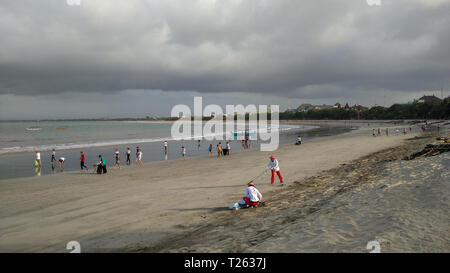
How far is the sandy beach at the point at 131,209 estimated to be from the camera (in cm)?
712

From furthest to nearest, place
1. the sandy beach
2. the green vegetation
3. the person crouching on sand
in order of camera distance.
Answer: the green vegetation, the person crouching on sand, the sandy beach

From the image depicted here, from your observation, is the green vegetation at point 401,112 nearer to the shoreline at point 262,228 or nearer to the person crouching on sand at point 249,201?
the shoreline at point 262,228

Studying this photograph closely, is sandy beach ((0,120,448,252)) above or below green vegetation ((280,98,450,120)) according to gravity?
below

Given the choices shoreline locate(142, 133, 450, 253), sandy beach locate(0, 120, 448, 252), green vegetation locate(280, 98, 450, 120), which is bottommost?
sandy beach locate(0, 120, 448, 252)

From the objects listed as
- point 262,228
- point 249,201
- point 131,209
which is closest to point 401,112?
point 249,201

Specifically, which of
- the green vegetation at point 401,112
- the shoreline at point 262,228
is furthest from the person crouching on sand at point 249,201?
the green vegetation at point 401,112

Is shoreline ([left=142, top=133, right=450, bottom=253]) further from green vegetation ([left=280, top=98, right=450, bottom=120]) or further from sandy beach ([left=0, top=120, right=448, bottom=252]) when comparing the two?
green vegetation ([left=280, top=98, right=450, bottom=120])

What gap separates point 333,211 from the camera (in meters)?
7.77

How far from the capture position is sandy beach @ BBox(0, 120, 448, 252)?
7.12 meters

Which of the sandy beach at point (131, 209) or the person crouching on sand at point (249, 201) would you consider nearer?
the sandy beach at point (131, 209)

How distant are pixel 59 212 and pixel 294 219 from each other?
8832mm

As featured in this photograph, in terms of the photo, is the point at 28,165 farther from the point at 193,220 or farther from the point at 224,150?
the point at 193,220

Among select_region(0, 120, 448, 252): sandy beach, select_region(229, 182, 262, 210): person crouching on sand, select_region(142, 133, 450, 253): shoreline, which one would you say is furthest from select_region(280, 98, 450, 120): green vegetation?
select_region(229, 182, 262, 210): person crouching on sand

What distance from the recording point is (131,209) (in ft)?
33.4
